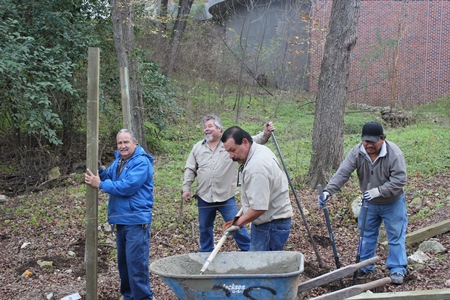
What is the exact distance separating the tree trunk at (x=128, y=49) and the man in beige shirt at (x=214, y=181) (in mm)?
4453

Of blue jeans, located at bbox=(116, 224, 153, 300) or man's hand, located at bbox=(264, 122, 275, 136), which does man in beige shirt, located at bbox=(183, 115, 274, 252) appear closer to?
man's hand, located at bbox=(264, 122, 275, 136)

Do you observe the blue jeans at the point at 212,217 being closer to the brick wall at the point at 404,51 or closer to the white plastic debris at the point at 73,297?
the white plastic debris at the point at 73,297

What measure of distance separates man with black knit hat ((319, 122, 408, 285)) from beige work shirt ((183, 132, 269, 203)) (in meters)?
1.18

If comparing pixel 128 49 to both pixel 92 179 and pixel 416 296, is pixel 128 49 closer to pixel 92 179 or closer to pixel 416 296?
pixel 92 179

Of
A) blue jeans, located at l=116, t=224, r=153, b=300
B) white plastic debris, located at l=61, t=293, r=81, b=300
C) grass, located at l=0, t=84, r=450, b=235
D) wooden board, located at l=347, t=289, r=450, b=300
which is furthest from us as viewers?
grass, located at l=0, t=84, r=450, b=235

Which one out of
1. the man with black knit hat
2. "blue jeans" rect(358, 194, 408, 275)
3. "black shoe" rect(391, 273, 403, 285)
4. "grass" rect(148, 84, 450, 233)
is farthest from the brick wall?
"black shoe" rect(391, 273, 403, 285)

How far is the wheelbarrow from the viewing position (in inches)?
164

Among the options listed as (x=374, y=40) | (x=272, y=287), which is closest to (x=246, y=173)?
(x=272, y=287)

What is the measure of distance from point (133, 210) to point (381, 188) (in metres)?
2.51

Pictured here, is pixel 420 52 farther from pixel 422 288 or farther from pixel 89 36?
pixel 422 288

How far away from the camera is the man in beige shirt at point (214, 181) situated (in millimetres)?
6105

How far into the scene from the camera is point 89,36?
11023 mm

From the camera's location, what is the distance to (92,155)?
482cm

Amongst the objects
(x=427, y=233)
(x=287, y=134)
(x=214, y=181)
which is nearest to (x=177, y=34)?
(x=287, y=134)
